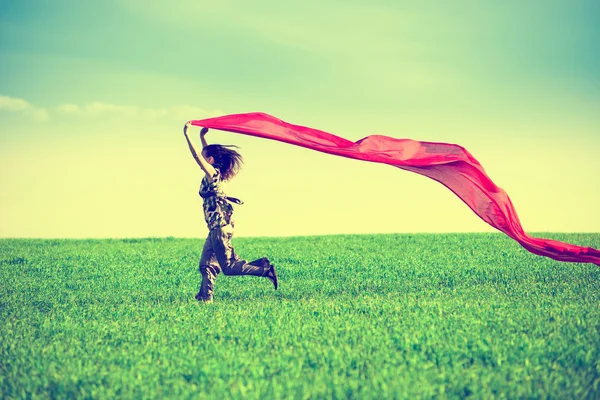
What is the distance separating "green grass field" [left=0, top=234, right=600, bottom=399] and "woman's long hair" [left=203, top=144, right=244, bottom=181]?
95.8 inches

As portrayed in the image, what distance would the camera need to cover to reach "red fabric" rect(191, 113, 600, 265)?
12.2 meters

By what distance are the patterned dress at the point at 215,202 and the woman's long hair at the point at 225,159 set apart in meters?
0.12

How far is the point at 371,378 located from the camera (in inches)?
285

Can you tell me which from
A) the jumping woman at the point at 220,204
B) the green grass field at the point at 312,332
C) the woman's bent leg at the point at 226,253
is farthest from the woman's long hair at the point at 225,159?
the green grass field at the point at 312,332

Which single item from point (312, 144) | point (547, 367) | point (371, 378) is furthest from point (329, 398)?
point (312, 144)

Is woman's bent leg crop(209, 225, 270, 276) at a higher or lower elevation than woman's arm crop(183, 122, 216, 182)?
lower

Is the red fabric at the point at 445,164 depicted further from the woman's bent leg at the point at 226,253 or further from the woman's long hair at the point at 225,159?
the woman's bent leg at the point at 226,253

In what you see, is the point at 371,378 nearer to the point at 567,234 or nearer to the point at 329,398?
the point at 329,398

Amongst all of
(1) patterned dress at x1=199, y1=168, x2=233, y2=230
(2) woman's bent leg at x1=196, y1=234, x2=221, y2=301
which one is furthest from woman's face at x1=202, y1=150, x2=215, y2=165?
(2) woman's bent leg at x1=196, y1=234, x2=221, y2=301

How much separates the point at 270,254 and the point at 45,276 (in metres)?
6.87

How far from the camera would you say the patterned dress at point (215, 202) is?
1131cm

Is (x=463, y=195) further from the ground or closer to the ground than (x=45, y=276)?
further from the ground

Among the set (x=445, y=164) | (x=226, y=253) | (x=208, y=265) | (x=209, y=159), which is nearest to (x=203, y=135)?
(x=209, y=159)

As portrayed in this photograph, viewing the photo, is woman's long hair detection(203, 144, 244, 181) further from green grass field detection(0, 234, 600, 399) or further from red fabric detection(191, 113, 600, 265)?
green grass field detection(0, 234, 600, 399)
